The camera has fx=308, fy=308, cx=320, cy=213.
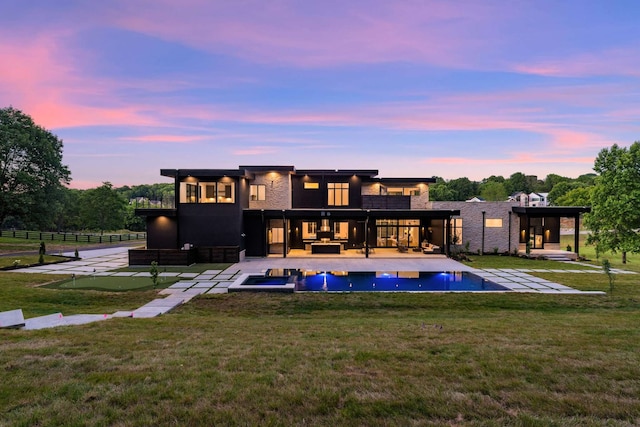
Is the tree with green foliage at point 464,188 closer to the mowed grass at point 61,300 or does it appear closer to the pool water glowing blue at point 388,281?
the pool water glowing blue at point 388,281

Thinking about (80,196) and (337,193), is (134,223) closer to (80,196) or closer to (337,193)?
(80,196)

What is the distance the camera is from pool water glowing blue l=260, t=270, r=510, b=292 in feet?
43.1

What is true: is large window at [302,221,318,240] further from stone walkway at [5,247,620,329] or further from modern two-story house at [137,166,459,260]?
stone walkway at [5,247,620,329]

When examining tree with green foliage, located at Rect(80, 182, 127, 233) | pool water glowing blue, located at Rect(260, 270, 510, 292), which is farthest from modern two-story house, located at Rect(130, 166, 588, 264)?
tree with green foliage, located at Rect(80, 182, 127, 233)

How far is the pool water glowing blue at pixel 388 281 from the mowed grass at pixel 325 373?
4.81 metres

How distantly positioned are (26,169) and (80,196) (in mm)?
27221

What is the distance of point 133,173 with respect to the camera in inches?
1975

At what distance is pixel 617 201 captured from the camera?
1764 centimetres

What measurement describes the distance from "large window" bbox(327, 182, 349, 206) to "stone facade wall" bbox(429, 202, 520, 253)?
7.35m

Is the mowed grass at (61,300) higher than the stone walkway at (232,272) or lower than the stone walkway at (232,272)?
higher

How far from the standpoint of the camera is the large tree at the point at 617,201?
17.5 meters

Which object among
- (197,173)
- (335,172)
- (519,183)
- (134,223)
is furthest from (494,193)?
(134,223)

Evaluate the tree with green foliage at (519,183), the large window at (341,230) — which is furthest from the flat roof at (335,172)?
the tree with green foliage at (519,183)

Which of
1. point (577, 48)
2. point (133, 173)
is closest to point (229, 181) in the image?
point (577, 48)
